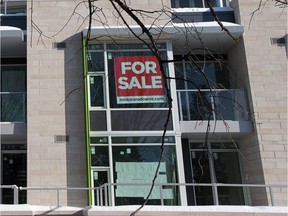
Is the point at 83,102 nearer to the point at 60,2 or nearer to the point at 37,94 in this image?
the point at 37,94

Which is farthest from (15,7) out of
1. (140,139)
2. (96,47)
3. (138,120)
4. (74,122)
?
(140,139)

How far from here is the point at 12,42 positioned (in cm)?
1295

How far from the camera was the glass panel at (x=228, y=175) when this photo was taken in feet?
40.9

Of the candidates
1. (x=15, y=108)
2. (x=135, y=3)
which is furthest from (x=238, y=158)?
(x=15, y=108)

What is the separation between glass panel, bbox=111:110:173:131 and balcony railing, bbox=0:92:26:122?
309cm

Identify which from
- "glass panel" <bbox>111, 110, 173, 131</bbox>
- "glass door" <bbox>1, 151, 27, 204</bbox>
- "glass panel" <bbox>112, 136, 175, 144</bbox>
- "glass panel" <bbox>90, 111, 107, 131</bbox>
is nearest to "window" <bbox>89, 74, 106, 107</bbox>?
"glass panel" <bbox>90, 111, 107, 131</bbox>

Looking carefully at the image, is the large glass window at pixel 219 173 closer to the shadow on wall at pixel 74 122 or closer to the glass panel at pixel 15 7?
the shadow on wall at pixel 74 122

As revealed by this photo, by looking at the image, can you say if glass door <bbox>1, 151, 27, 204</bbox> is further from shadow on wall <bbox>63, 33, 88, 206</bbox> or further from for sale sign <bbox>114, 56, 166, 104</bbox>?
for sale sign <bbox>114, 56, 166, 104</bbox>

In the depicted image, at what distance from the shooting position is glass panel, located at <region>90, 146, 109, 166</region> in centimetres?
1113

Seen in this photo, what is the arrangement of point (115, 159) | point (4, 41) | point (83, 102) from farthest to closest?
point (4, 41), point (83, 102), point (115, 159)

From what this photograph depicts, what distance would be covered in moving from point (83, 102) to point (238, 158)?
5.55 metres

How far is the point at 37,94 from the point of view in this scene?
12133 mm

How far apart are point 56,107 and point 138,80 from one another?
273 cm

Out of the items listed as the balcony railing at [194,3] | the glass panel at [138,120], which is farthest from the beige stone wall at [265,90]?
the glass panel at [138,120]
